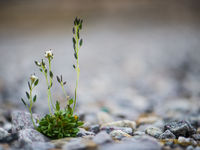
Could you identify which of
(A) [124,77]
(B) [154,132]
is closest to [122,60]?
(A) [124,77]

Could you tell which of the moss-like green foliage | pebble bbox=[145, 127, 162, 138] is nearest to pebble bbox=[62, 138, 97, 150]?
the moss-like green foliage

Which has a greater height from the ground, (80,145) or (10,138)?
(10,138)

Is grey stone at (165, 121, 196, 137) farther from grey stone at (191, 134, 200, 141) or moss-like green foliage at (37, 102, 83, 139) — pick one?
moss-like green foliage at (37, 102, 83, 139)

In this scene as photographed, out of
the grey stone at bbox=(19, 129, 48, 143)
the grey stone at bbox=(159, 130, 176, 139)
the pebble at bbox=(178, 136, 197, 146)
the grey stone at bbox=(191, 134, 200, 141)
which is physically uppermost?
the grey stone at bbox=(19, 129, 48, 143)

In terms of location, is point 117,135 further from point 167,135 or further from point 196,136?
point 196,136

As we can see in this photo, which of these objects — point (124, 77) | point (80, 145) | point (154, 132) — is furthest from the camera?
point (124, 77)

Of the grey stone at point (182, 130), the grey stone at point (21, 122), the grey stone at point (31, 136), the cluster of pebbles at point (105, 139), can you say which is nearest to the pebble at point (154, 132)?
the cluster of pebbles at point (105, 139)

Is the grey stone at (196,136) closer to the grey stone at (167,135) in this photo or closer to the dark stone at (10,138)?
the grey stone at (167,135)

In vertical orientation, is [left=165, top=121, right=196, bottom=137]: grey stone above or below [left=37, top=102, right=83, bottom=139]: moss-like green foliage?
below
